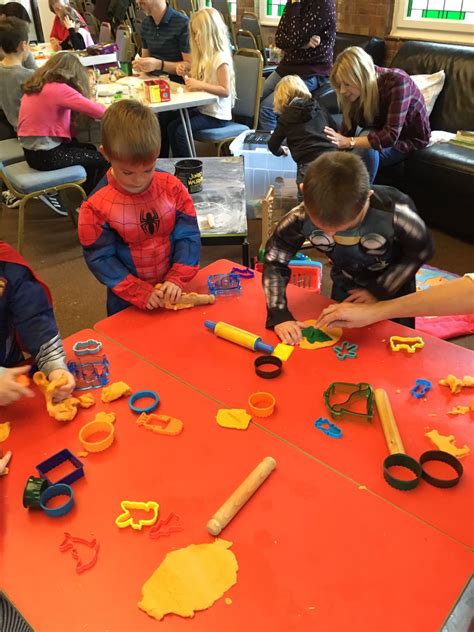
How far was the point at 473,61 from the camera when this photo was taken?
384 centimetres

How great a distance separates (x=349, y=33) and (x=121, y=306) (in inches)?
178

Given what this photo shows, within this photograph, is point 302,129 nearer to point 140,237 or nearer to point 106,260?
point 140,237

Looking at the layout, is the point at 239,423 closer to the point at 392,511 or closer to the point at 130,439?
the point at 130,439

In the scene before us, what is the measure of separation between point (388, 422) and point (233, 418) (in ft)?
1.10

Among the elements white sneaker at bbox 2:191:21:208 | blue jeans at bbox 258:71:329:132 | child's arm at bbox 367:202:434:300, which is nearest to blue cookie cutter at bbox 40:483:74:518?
child's arm at bbox 367:202:434:300

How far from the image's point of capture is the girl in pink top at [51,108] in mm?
3324

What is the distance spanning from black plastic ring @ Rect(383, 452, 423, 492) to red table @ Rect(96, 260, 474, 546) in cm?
1

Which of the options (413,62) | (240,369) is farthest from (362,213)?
(413,62)

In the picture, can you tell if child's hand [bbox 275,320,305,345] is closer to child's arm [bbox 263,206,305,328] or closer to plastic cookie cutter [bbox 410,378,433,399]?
child's arm [bbox 263,206,305,328]

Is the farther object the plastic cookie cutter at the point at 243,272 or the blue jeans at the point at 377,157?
the blue jeans at the point at 377,157

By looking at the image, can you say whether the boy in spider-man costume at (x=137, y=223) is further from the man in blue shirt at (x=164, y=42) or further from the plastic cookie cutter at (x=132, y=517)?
the man in blue shirt at (x=164, y=42)

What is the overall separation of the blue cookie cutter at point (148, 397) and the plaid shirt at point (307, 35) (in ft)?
11.9

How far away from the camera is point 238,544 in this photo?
0.92 m

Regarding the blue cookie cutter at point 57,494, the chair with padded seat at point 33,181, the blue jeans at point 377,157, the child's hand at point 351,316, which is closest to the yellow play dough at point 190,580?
the blue cookie cutter at point 57,494
